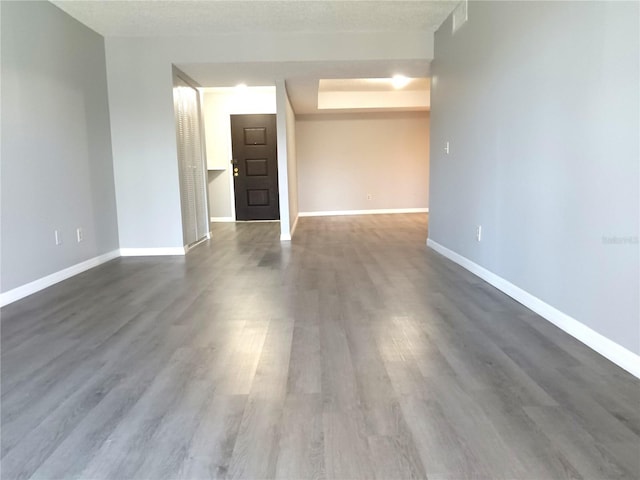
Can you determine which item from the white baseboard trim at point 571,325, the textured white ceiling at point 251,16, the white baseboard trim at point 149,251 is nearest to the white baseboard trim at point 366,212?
the white baseboard trim at point 149,251

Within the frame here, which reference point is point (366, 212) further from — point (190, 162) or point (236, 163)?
point (190, 162)

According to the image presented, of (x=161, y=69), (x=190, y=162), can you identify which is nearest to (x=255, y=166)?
(x=190, y=162)

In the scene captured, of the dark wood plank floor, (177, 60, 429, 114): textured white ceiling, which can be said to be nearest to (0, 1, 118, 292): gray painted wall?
the dark wood plank floor

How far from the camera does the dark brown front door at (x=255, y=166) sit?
7.88 meters

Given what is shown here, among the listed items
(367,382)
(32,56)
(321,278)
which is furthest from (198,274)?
(367,382)

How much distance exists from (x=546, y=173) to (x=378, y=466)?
195cm

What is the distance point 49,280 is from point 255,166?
5.00m

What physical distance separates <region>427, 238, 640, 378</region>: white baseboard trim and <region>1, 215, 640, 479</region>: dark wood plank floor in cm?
5

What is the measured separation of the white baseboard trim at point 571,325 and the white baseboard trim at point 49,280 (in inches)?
136

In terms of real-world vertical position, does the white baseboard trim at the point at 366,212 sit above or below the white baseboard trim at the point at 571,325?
above

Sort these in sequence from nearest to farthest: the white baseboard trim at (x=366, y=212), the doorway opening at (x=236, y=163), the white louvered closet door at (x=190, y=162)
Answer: the white louvered closet door at (x=190, y=162) < the doorway opening at (x=236, y=163) < the white baseboard trim at (x=366, y=212)

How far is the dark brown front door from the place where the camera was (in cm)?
788

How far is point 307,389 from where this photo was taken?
1.66 metres

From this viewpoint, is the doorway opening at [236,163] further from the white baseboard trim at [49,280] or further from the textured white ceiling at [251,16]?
the white baseboard trim at [49,280]
